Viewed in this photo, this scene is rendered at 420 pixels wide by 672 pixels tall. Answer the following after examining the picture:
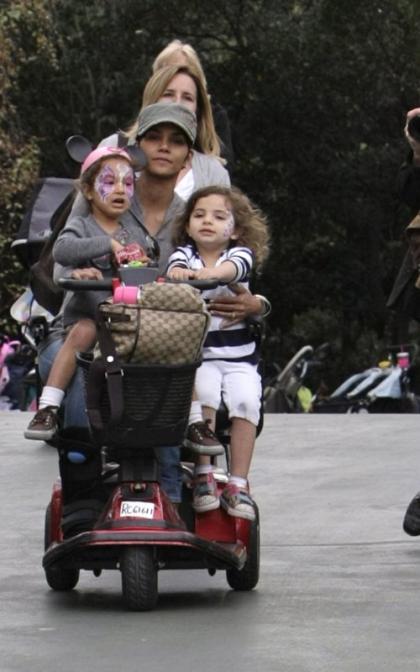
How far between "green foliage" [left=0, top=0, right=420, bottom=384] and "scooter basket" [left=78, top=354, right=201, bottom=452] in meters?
27.4

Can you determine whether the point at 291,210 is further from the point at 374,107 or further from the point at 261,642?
the point at 261,642

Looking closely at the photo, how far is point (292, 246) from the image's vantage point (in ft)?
133

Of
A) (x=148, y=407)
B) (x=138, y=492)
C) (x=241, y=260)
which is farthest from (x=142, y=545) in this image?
(x=241, y=260)

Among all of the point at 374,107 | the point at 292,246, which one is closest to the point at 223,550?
the point at 374,107

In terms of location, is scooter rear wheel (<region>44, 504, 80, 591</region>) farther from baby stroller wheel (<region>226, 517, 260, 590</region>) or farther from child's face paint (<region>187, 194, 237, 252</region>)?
child's face paint (<region>187, 194, 237, 252</region>)

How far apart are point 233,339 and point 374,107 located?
30.7 m

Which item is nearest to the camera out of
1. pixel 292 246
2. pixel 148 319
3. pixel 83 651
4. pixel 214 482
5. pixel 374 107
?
pixel 83 651

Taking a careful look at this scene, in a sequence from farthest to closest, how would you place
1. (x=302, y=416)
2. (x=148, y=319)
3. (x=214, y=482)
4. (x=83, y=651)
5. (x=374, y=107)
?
(x=374, y=107) < (x=302, y=416) < (x=214, y=482) < (x=148, y=319) < (x=83, y=651)

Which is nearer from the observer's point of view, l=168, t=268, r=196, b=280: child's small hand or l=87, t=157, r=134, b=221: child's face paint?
l=168, t=268, r=196, b=280: child's small hand

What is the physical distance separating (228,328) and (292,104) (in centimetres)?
3101

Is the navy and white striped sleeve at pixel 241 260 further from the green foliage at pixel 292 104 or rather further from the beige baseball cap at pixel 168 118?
the green foliage at pixel 292 104

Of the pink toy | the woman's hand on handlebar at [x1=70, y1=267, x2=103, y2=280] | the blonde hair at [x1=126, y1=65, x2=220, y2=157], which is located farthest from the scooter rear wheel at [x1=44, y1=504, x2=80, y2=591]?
the blonde hair at [x1=126, y1=65, x2=220, y2=157]

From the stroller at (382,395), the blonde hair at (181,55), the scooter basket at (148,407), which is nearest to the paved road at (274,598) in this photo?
the scooter basket at (148,407)

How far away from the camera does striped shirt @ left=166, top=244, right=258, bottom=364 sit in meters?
7.29
